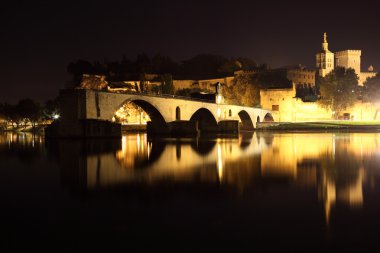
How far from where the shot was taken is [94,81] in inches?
4316

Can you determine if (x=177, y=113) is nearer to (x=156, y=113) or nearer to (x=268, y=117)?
(x=156, y=113)

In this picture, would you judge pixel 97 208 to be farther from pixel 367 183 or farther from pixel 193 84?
pixel 193 84

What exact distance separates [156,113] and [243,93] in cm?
5598

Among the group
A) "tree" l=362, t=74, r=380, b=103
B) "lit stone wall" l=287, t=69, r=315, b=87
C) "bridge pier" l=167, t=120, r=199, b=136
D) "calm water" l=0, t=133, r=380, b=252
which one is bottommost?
"calm water" l=0, t=133, r=380, b=252

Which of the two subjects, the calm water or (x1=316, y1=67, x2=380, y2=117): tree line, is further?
(x1=316, y1=67, x2=380, y2=117): tree line

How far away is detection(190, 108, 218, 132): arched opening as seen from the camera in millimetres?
64994

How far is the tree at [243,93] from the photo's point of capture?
101m

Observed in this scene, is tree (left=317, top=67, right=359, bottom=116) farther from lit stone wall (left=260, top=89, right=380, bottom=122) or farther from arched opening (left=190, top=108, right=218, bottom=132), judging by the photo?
arched opening (left=190, top=108, right=218, bottom=132)

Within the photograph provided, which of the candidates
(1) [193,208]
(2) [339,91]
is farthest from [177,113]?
(2) [339,91]

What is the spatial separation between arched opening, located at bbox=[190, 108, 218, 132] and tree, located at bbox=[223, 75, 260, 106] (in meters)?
33.1

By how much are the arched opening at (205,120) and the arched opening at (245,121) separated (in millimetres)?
13037

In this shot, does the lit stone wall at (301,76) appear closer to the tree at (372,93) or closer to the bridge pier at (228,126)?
the tree at (372,93)

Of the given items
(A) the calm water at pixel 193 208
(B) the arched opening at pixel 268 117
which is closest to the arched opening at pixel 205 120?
(B) the arched opening at pixel 268 117

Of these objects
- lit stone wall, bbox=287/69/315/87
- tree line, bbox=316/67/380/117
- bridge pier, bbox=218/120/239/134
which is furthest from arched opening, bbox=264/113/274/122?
bridge pier, bbox=218/120/239/134
